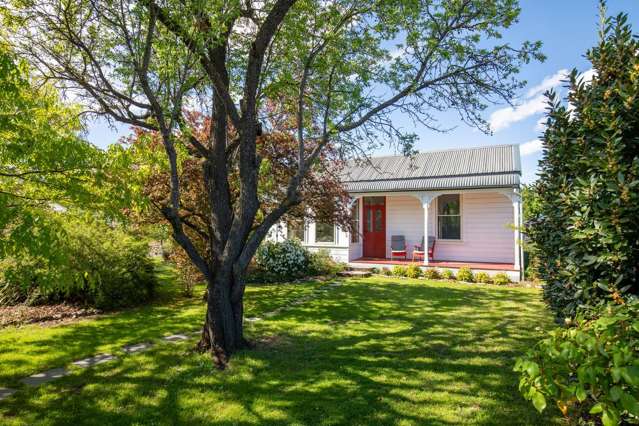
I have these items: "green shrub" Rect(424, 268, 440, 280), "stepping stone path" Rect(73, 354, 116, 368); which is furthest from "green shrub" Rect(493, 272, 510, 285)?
"stepping stone path" Rect(73, 354, 116, 368)

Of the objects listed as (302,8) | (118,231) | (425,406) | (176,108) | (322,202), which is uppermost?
(302,8)

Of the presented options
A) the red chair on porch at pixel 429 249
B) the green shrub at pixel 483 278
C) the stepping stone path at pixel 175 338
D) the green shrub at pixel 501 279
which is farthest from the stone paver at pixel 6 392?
the red chair on porch at pixel 429 249

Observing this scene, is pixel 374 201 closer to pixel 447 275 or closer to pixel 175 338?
pixel 447 275

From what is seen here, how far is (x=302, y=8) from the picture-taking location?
20.8 ft

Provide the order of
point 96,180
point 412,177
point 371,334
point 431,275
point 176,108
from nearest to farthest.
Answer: point 96,180 < point 176,108 < point 371,334 < point 431,275 < point 412,177

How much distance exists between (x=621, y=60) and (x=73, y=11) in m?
6.79

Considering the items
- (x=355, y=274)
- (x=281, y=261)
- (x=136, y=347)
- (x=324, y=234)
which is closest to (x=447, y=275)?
(x=355, y=274)

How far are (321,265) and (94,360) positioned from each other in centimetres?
996

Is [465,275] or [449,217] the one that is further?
[449,217]

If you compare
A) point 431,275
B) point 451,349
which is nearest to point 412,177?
point 431,275

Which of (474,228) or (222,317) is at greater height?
(474,228)

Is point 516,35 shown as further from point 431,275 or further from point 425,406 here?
point 431,275

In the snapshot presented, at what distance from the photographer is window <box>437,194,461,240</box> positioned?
52.9 feet

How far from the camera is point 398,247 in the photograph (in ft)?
54.2
